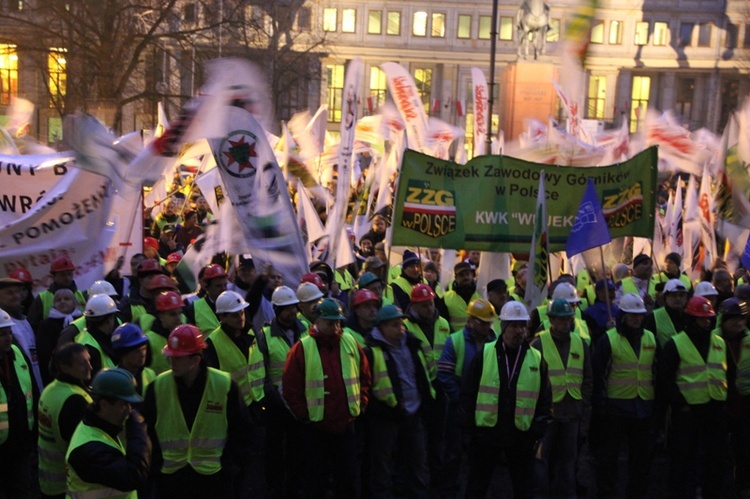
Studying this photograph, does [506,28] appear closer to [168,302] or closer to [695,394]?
[695,394]

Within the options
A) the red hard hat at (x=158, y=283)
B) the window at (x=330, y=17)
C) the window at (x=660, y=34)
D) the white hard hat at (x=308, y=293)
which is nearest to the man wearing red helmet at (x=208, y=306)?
the red hard hat at (x=158, y=283)

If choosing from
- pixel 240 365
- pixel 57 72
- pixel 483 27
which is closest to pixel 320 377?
pixel 240 365

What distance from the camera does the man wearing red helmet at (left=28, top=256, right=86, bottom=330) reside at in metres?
8.16

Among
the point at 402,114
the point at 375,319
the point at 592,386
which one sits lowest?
the point at 592,386

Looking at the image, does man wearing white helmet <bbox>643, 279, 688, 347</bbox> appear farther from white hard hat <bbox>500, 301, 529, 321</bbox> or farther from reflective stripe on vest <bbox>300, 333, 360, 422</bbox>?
reflective stripe on vest <bbox>300, 333, 360, 422</bbox>

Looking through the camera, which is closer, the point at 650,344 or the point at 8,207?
the point at 650,344

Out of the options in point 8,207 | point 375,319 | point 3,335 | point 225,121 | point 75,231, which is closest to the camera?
point 3,335

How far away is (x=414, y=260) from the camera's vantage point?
374 inches

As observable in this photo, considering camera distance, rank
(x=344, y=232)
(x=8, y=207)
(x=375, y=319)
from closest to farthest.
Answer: (x=375, y=319) < (x=8, y=207) < (x=344, y=232)

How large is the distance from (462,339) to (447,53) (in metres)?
65.8

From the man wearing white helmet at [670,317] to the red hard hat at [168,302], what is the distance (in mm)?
3796

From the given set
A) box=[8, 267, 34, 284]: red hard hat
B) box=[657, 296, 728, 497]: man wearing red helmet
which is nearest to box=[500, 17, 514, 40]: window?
box=[8, 267, 34, 284]: red hard hat

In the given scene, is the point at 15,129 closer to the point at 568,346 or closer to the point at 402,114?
the point at 402,114

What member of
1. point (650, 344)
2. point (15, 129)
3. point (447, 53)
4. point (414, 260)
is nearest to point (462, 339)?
point (650, 344)
